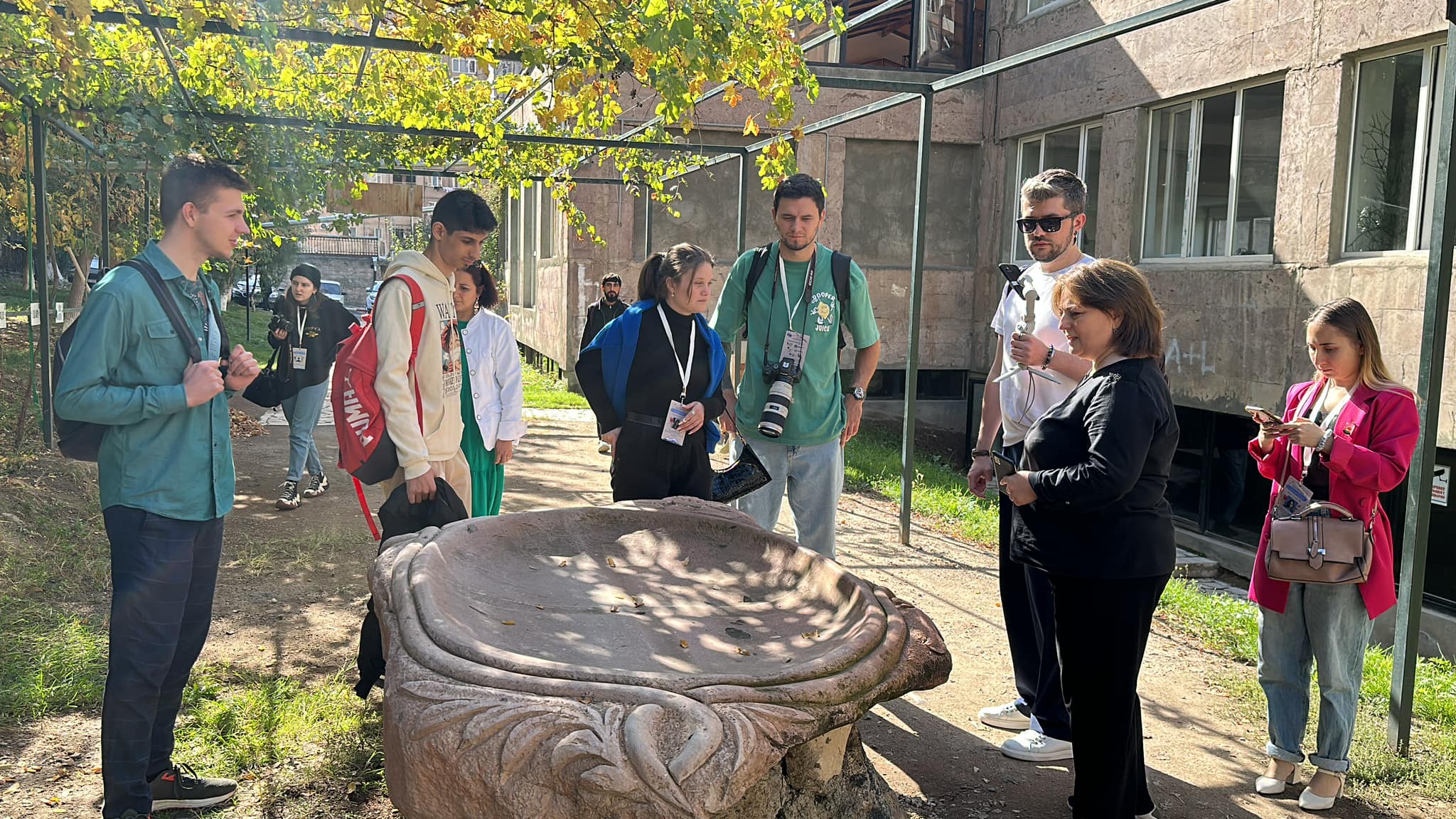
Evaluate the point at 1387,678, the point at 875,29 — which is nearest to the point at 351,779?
the point at 1387,678

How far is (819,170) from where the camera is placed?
14.3 metres

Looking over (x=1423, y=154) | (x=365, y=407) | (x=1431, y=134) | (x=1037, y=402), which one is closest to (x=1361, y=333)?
(x=1037, y=402)

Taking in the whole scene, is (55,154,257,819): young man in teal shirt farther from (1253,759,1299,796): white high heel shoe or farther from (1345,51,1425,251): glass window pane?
(1345,51,1425,251): glass window pane

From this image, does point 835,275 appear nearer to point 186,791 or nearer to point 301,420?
point 186,791

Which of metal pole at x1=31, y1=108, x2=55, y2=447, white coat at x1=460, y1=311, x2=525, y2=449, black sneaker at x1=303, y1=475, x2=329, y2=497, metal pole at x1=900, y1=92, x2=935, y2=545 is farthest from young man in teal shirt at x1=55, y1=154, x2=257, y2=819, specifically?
metal pole at x1=31, y1=108, x2=55, y2=447

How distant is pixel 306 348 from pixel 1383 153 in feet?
25.8

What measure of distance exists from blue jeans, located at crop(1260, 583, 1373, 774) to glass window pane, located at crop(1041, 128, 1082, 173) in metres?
9.21

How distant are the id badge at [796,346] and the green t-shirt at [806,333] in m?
0.02

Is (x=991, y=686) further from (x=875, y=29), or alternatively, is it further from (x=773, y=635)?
(x=875, y=29)

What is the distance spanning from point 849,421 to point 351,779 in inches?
94.1

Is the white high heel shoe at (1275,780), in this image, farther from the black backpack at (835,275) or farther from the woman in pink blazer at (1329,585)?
the black backpack at (835,275)

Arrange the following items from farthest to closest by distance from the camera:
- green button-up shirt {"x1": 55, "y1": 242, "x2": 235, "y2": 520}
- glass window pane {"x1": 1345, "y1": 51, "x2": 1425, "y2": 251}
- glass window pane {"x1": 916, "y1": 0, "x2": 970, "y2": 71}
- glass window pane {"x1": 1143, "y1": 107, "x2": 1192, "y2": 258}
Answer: glass window pane {"x1": 916, "y1": 0, "x2": 970, "y2": 71} → glass window pane {"x1": 1143, "y1": 107, "x2": 1192, "y2": 258} → glass window pane {"x1": 1345, "y1": 51, "x2": 1425, "y2": 251} → green button-up shirt {"x1": 55, "y1": 242, "x2": 235, "y2": 520}

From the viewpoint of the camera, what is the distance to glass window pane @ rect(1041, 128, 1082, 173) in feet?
40.3

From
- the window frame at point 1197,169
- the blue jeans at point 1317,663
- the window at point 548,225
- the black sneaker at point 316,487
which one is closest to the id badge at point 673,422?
the blue jeans at point 1317,663
